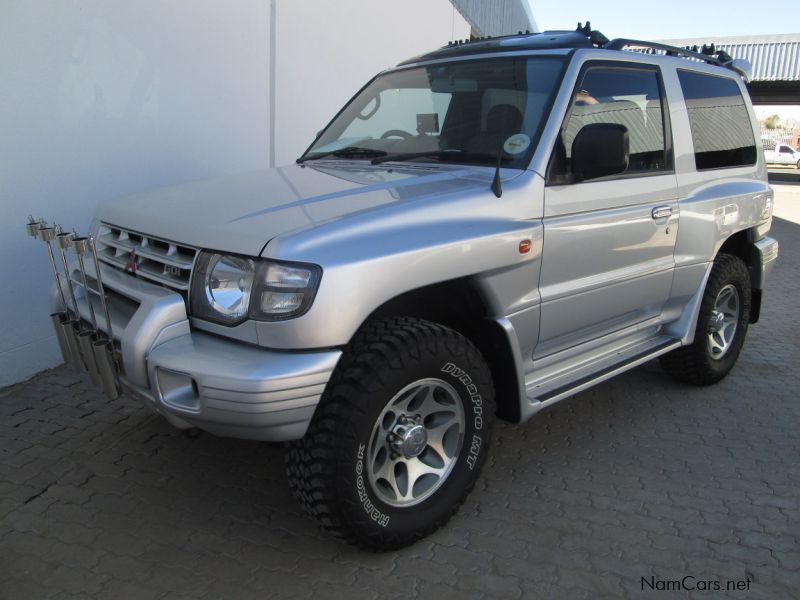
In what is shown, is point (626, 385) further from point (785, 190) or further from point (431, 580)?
point (785, 190)

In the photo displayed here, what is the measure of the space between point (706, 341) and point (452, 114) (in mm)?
2216

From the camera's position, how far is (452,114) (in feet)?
11.4

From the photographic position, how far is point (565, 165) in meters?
3.04

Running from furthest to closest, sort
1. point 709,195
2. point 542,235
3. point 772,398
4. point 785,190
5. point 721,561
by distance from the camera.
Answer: point 785,190
point 772,398
point 709,195
point 542,235
point 721,561

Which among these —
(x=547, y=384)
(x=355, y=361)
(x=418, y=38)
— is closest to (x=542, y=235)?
(x=547, y=384)

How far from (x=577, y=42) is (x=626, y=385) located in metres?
2.29

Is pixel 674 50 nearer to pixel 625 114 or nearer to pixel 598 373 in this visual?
pixel 625 114

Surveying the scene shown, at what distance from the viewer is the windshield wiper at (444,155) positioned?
3.12m

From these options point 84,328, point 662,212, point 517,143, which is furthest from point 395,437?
point 662,212

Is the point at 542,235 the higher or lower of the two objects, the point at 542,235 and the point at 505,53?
the lower

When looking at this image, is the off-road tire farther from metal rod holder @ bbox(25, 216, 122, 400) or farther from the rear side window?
metal rod holder @ bbox(25, 216, 122, 400)

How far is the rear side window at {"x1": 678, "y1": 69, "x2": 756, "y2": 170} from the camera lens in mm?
3967

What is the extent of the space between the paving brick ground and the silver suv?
0.25 meters

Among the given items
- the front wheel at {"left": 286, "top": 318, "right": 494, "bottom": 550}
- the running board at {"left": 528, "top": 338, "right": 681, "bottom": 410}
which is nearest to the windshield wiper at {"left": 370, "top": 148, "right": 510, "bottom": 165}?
the front wheel at {"left": 286, "top": 318, "right": 494, "bottom": 550}
